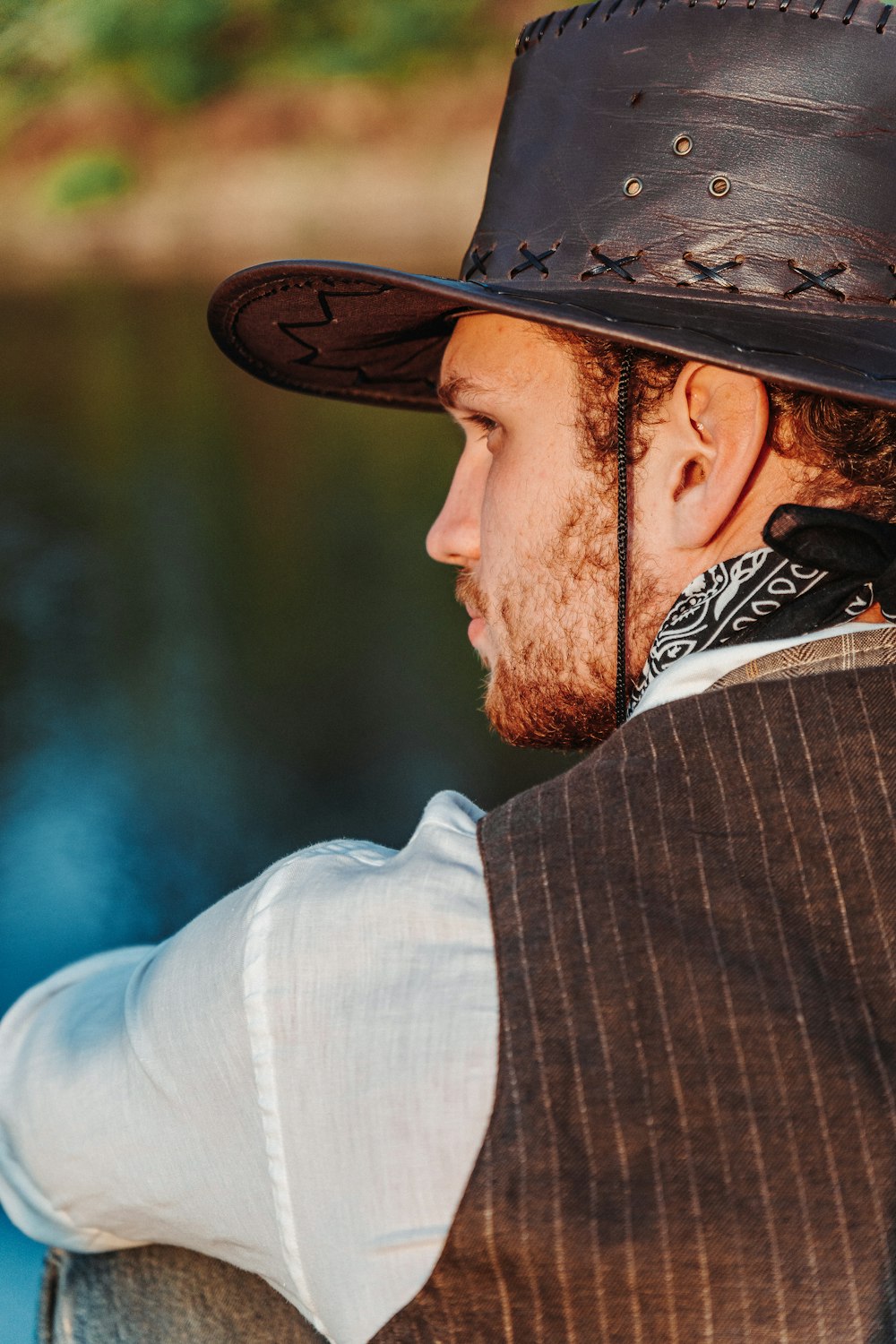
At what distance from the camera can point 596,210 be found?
870mm

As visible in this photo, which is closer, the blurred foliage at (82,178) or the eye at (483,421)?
the eye at (483,421)

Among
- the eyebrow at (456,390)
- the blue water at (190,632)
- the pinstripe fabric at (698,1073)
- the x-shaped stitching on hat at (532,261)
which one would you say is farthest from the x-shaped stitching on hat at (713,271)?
the blue water at (190,632)

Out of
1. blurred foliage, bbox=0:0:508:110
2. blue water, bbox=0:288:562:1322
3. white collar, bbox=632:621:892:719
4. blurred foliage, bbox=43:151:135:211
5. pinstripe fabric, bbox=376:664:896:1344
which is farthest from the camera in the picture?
blurred foliage, bbox=43:151:135:211

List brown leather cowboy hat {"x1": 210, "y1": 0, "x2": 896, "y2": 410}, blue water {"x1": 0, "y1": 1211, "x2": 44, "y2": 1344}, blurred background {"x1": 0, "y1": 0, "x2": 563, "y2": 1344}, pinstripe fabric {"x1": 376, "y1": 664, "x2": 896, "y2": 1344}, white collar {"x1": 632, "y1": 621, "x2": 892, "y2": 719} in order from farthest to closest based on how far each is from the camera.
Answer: blurred background {"x1": 0, "y1": 0, "x2": 563, "y2": 1344}, blue water {"x1": 0, "y1": 1211, "x2": 44, "y2": 1344}, brown leather cowboy hat {"x1": 210, "y1": 0, "x2": 896, "y2": 410}, white collar {"x1": 632, "y1": 621, "x2": 892, "y2": 719}, pinstripe fabric {"x1": 376, "y1": 664, "x2": 896, "y2": 1344}

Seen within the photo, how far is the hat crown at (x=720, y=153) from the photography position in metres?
0.81

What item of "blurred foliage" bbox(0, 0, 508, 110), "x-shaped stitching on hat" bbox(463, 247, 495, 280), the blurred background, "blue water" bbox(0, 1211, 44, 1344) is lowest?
"blue water" bbox(0, 1211, 44, 1344)

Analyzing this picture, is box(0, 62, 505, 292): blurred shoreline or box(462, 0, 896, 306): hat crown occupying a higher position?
box(0, 62, 505, 292): blurred shoreline

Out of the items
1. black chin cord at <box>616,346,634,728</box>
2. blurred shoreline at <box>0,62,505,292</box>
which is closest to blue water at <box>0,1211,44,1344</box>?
black chin cord at <box>616,346,634,728</box>

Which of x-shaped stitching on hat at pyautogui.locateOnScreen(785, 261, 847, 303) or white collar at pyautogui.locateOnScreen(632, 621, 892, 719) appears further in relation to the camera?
x-shaped stitching on hat at pyautogui.locateOnScreen(785, 261, 847, 303)

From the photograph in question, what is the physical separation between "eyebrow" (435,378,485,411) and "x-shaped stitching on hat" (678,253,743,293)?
0.21m

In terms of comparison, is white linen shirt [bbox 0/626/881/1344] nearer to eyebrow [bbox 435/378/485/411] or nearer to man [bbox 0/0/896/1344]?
man [bbox 0/0/896/1344]

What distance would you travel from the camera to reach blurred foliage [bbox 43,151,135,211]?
2.66m

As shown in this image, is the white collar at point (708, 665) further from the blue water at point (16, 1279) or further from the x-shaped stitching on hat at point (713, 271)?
the blue water at point (16, 1279)

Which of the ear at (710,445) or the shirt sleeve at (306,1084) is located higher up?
the ear at (710,445)
